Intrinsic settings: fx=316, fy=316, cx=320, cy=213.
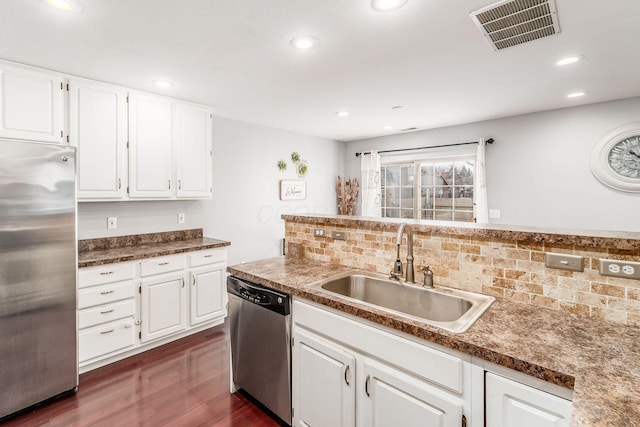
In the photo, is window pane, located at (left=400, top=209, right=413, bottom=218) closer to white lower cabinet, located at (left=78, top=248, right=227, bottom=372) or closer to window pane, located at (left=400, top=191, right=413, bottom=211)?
window pane, located at (left=400, top=191, right=413, bottom=211)

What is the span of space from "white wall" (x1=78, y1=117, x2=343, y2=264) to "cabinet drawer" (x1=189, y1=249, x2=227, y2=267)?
1.99ft

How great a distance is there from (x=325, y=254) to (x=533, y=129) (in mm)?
3376

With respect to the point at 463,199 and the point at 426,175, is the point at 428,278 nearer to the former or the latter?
the point at 463,199

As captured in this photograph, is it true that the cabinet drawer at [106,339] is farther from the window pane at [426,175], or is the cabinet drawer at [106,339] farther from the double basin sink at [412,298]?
the window pane at [426,175]

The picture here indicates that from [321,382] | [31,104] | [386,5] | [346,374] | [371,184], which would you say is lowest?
[321,382]

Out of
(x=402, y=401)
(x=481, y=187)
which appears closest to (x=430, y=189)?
(x=481, y=187)

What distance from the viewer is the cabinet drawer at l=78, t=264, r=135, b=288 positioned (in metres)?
2.47

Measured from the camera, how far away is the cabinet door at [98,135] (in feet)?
8.57

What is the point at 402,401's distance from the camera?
A: 131cm

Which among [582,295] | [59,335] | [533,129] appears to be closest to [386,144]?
[533,129]

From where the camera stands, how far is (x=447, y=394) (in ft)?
3.91

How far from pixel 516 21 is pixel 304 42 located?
4.14ft

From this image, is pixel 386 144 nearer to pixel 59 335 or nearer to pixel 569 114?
pixel 569 114

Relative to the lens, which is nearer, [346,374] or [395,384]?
[395,384]
